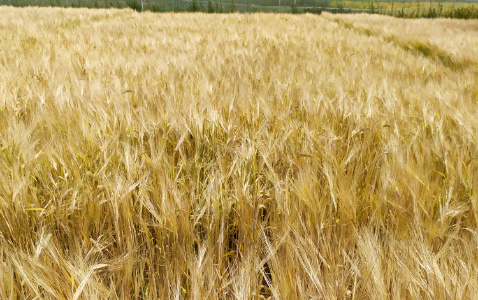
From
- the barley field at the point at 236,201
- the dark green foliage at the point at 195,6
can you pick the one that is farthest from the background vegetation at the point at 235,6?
the barley field at the point at 236,201

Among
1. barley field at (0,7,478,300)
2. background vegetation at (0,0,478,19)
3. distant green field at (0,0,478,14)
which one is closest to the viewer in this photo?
barley field at (0,7,478,300)

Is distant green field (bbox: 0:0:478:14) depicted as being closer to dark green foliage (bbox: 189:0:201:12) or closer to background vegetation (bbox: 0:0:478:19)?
background vegetation (bbox: 0:0:478:19)

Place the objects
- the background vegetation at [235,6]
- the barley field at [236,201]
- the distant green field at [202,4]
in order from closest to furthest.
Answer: the barley field at [236,201] < the background vegetation at [235,6] < the distant green field at [202,4]

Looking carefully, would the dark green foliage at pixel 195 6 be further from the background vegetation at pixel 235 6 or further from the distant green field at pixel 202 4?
the distant green field at pixel 202 4

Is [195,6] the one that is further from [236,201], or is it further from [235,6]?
[236,201]

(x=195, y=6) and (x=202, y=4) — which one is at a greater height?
(x=202, y=4)

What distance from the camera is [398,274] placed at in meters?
0.49

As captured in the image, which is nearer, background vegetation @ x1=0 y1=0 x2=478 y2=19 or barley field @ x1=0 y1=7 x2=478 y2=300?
barley field @ x1=0 y1=7 x2=478 y2=300

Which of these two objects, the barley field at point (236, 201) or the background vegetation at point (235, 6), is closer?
the barley field at point (236, 201)

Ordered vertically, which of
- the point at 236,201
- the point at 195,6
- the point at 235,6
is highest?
the point at 235,6

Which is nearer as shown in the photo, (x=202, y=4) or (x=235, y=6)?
(x=235, y=6)

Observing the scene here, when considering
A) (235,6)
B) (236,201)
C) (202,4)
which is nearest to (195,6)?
(202,4)

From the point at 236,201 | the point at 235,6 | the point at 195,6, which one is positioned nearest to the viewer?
the point at 236,201

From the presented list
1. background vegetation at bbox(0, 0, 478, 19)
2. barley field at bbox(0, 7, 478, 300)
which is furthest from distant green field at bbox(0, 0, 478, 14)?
barley field at bbox(0, 7, 478, 300)
